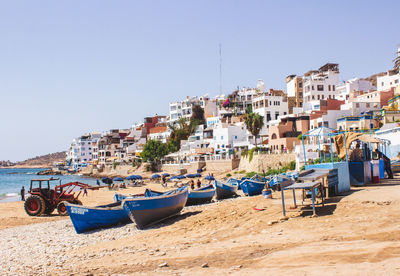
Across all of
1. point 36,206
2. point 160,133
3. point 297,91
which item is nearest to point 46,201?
point 36,206

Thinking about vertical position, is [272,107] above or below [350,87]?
below

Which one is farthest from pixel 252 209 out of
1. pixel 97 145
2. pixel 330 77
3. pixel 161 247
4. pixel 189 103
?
pixel 97 145

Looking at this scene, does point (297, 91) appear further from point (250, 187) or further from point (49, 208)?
point (49, 208)

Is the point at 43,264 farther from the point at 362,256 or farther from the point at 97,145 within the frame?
the point at 97,145

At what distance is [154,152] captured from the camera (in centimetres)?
8031

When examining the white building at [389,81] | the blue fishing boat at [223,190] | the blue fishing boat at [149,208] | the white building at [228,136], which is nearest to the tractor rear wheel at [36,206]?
the blue fishing boat at [149,208]

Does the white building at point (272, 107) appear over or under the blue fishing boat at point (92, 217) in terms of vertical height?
over

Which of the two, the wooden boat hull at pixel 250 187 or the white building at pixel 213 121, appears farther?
A: the white building at pixel 213 121

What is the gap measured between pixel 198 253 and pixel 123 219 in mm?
9031

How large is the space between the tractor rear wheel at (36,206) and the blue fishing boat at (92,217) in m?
7.79

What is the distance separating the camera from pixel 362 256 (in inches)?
324

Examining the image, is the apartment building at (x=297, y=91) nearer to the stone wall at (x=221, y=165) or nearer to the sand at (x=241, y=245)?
the stone wall at (x=221, y=165)

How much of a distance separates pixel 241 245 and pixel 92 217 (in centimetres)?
923

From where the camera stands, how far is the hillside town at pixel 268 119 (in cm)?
5199
